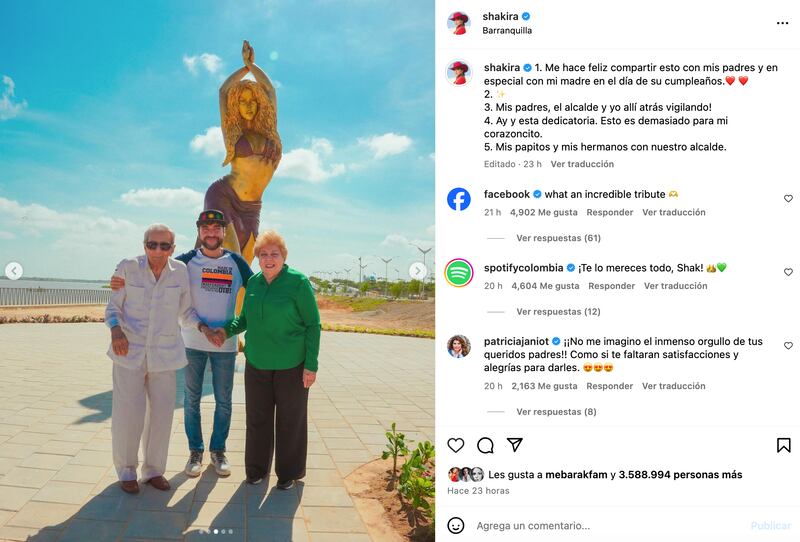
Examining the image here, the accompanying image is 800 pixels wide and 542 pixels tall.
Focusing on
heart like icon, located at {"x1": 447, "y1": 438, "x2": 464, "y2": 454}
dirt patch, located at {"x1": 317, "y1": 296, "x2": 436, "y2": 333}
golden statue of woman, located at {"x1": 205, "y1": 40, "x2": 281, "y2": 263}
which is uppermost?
golden statue of woman, located at {"x1": 205, "y1": 40, "x2": 281, "y2": 263}

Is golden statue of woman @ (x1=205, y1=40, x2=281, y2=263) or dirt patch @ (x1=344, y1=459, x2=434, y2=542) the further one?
golden statue of woman @ (x1=205, y1=40, x2=281, y2=263)

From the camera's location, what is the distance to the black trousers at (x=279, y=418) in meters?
3.88

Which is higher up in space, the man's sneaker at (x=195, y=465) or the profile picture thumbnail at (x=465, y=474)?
the profile picture thumbnail at (x=465, y=474)

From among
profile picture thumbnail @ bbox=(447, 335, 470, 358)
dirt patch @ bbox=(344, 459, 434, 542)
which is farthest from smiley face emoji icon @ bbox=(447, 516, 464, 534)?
dirt patch @ bbox=(344, 459, 434, 542)

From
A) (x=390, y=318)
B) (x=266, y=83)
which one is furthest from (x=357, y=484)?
(x=390, y=318)

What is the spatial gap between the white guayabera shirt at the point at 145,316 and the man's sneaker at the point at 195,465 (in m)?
0.89

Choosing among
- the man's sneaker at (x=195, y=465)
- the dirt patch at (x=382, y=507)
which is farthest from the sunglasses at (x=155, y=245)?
the dirt patch at (x=382, y=507)

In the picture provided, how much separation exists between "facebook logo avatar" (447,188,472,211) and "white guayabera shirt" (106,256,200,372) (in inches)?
96.1

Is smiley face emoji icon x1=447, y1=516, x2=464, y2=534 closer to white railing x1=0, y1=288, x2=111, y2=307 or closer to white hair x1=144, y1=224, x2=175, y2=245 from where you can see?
white hair x1=144, y1=224, x2=175, y2=245

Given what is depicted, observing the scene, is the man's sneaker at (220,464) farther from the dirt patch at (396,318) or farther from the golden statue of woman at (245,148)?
the dirt patch at (396,318)

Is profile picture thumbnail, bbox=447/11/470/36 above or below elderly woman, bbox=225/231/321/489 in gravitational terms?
above

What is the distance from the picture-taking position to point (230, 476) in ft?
13.5

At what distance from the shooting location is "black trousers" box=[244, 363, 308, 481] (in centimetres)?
388

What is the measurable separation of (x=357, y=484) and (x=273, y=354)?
128 cm
